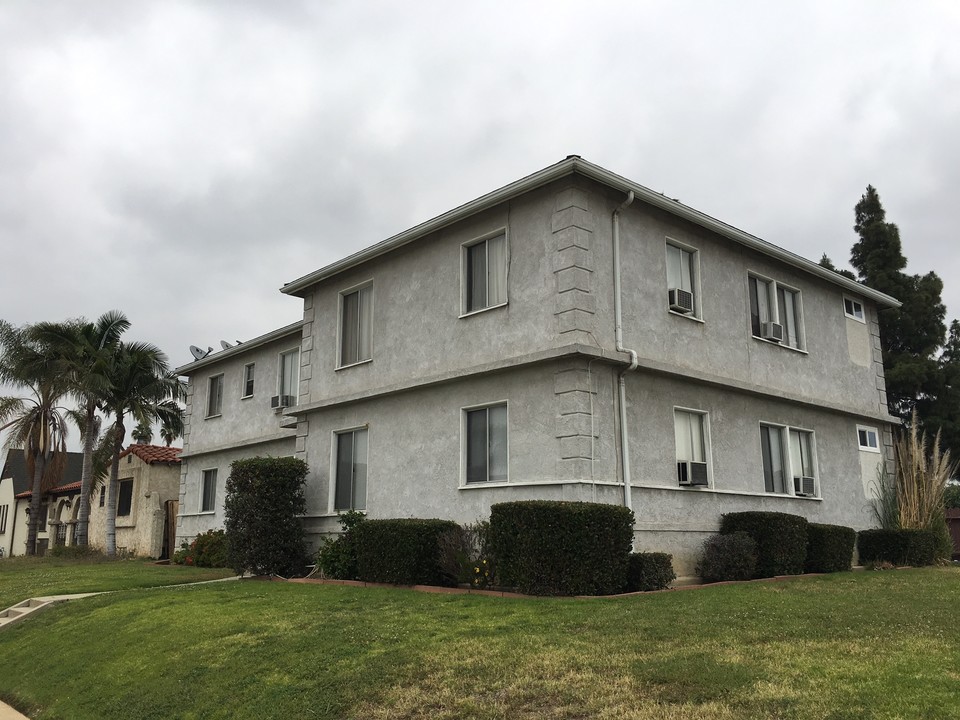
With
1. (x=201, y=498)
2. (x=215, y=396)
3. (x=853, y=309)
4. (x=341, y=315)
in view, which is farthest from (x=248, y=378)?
(x=853, y=309)

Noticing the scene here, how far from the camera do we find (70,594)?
15359 mm

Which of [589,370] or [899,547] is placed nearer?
[589,370]

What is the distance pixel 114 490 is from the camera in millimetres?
28453

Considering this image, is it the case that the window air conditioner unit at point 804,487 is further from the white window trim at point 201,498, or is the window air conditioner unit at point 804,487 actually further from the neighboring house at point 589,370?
the white window trim at point 201,498

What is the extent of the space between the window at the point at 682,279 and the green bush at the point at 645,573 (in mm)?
4774

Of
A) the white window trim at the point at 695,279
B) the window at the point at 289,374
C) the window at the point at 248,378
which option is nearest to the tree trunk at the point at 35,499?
the window at the point at 248,378

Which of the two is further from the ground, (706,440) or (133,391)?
(133,391)

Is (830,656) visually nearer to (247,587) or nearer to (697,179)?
(247,587)

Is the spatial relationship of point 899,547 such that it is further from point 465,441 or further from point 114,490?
point 114,490

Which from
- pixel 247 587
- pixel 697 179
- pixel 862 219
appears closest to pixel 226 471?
pixel 247 587

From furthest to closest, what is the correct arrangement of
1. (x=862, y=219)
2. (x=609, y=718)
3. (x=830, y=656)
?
(x=862, y=219)
(x=830, y=656)
(x=609, y=718)

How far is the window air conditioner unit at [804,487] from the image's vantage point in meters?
16.8

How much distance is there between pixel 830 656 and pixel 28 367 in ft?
98.5

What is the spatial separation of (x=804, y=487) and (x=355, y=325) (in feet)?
32.3
